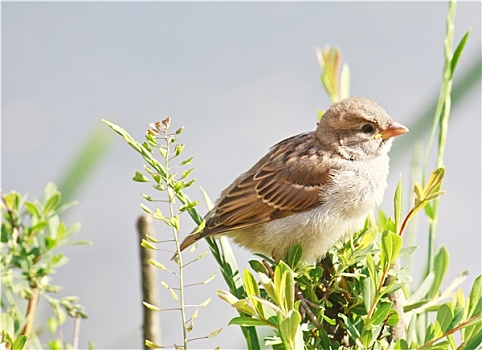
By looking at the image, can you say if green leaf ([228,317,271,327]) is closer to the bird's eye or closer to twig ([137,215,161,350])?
twig ([137,215,161,350])

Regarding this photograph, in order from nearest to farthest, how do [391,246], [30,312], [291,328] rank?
[291,328] < [391,246] < [30,312]

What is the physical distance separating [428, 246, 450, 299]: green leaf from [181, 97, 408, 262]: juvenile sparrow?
34 centimetres

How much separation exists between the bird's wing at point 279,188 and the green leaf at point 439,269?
0.48 m

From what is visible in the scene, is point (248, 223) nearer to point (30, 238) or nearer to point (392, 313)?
point (30, 238)

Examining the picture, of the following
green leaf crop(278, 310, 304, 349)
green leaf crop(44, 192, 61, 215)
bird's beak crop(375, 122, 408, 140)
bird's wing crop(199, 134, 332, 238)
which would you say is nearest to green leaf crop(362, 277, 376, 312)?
green leaf crop(278, 310, 304, 349)

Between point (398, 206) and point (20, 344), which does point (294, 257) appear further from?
point (20, 344)

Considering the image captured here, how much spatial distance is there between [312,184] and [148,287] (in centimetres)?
57

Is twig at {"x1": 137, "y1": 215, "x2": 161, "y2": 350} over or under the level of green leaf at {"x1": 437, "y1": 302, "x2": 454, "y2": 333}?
over

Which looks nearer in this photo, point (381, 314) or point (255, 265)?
point (381, 314)

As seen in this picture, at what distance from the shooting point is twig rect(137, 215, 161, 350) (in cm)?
72

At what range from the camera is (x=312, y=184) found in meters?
1.30

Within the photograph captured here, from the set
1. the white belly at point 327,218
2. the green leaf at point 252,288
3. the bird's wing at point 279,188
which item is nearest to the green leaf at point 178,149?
the green leaf at point 252,288

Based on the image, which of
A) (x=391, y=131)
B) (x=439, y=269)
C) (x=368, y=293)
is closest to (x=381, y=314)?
(x=368, y=293)

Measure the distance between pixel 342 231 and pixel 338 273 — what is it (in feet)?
1.31
